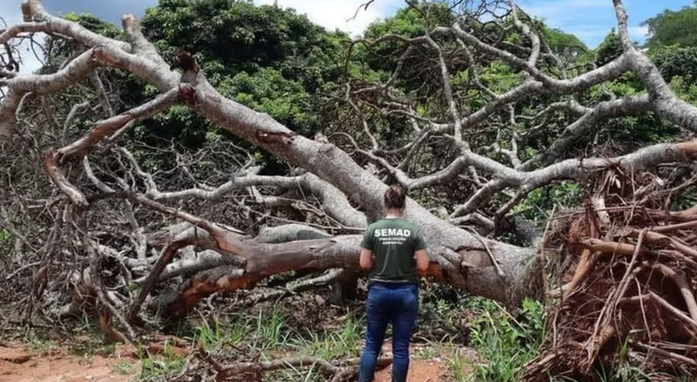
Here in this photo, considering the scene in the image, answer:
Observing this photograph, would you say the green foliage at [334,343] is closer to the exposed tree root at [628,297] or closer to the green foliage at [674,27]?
the exposed tree root at [628,297]

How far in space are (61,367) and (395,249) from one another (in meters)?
2.91

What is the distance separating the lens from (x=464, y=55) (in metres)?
7.93

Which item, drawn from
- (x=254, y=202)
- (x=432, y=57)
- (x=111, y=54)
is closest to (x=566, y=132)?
(x=432, y=57)

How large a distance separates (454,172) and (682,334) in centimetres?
283

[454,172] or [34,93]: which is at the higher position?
[34,93]

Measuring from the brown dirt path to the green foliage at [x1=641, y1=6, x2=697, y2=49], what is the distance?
2570cm

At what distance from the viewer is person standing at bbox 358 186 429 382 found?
14.6 feet

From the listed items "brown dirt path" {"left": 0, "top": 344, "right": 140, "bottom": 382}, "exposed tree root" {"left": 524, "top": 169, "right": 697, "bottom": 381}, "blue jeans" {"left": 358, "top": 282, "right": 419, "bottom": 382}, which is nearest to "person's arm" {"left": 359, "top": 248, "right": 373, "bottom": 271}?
"blue jeans" {"left": 358, "top": 282, "right": 419, "bottom": 382}

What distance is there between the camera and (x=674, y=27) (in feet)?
99.4

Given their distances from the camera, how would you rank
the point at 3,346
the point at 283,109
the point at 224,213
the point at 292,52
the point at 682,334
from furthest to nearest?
the point at 292,52 < the point at 283,109 < the point at 224,213 < the point at 3,346 < the point at 682,334

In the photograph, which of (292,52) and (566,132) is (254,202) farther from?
(292,52)

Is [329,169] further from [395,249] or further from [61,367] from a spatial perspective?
[61,367]

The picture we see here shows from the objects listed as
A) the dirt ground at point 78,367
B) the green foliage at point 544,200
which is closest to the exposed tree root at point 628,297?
the dirt ground at point 78,367

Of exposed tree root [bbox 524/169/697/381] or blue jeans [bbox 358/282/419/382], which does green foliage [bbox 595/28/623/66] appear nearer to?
exposed tree root [bbox 524/169/697/381]
